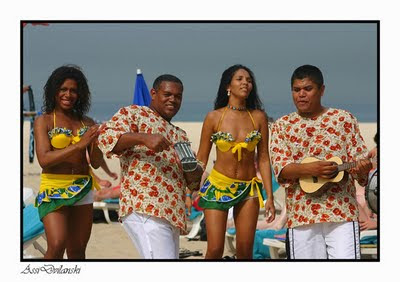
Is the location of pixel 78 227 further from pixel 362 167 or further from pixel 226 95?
pixel 362 167

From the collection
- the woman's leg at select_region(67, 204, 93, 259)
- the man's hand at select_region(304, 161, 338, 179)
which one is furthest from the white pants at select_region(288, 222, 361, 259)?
the woman's leg at select_region(67, 204, 93, 259)

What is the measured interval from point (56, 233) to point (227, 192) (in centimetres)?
143

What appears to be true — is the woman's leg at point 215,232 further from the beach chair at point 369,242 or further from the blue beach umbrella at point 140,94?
the beach chair at point 369,242

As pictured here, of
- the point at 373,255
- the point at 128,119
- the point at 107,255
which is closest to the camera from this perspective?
the point at 128,119

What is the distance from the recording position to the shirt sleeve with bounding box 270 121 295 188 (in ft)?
20.2

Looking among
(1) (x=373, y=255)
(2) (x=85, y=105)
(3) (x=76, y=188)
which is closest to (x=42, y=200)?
(3) (x=76, y=188)

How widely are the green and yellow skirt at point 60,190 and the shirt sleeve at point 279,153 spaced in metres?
1.52

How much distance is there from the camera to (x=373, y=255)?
893 centimetres

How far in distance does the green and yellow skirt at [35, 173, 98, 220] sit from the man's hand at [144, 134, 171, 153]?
2.99 ft

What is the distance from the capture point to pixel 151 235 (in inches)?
235

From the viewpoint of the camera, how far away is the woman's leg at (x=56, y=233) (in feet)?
20.2

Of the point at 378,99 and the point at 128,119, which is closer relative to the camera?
the point at 128,119
